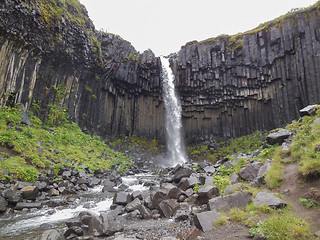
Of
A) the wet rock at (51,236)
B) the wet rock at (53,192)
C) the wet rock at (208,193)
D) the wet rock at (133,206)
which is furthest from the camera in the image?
the wet rock at (53,192)

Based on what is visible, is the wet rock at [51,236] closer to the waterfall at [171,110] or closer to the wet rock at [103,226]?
the wet rock at [103,226]

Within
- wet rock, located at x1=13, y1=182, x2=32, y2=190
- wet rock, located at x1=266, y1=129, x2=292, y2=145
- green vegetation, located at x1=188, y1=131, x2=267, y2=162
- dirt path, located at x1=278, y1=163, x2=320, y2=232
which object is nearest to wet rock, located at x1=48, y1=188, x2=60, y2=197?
wet rock, located at x1=13, y1=182, x2=32, y2=190

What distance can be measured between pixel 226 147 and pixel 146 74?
1878 centimetres

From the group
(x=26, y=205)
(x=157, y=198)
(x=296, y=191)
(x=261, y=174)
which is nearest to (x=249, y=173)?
(x=261, y=174)

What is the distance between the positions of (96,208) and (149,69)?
28861mm

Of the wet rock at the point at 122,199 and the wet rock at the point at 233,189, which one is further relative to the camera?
the wet rock at the point at 122,199

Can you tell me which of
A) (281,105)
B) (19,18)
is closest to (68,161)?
(19,18)

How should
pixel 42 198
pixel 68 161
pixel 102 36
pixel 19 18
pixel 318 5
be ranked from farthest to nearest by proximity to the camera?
pixel 102 36 → pixel 318 5 → pixel 19 18 → pixel 68 161 → pixel 42 198

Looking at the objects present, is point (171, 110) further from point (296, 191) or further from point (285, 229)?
point (285, 229)

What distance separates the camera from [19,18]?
16750 mm

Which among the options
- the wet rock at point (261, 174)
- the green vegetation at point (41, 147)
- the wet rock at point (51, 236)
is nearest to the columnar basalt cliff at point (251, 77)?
the green vegetation at point (41, 147)

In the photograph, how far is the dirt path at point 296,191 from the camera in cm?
415

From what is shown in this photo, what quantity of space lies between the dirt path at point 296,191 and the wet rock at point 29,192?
34.3 ft

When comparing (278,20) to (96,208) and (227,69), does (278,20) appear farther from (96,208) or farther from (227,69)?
(96,208)
